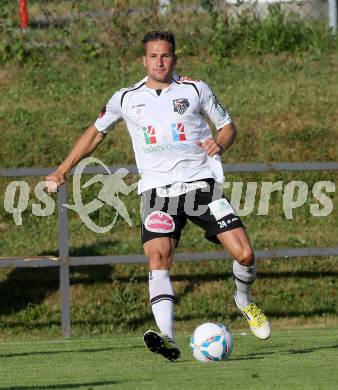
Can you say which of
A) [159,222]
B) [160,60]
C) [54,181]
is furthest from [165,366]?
[160,60]

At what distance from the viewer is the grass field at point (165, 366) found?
6.94 m

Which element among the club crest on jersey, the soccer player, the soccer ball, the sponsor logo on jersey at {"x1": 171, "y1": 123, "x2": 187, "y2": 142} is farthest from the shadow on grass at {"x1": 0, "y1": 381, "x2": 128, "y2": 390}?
the club crest on jersey

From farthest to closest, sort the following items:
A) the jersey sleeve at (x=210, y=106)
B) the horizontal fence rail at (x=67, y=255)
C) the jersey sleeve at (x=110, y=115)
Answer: the horizontal fence rail at (x=67, y=255)
the jersey sleeve at (x=110, y=115)
the jersey sleeve at (x=210, y=106)

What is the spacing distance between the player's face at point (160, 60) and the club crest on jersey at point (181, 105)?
0.18 meters

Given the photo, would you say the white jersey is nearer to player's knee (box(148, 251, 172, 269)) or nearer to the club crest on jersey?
the club crest on jersey

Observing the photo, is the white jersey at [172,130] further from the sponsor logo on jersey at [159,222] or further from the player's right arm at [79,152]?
the player's right arm at [79,152]

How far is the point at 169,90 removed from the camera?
856 cm

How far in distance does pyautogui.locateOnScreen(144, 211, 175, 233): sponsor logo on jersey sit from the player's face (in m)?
0.96

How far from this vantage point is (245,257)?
336 inches

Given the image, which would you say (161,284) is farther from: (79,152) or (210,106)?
(210,106)

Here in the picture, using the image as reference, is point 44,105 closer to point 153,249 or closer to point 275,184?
point 275,184

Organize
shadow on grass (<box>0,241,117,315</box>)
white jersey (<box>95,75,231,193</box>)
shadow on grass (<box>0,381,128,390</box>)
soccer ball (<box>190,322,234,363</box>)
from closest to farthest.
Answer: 1. shadow on grass (<box>0,381,128,390</box>)
2. soccer ball (<box>190,322,234,363</box>)
3. white jersey (<box>95,75,231,193</box>)
4. shadow on grass (<box>0,241,117,315</box>)

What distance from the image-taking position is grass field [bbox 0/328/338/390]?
22.8 feet

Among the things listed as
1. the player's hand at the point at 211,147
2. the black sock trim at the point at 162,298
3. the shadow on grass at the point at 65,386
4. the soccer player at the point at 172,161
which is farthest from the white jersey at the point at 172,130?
the shadow on grass at the point at 65,386
